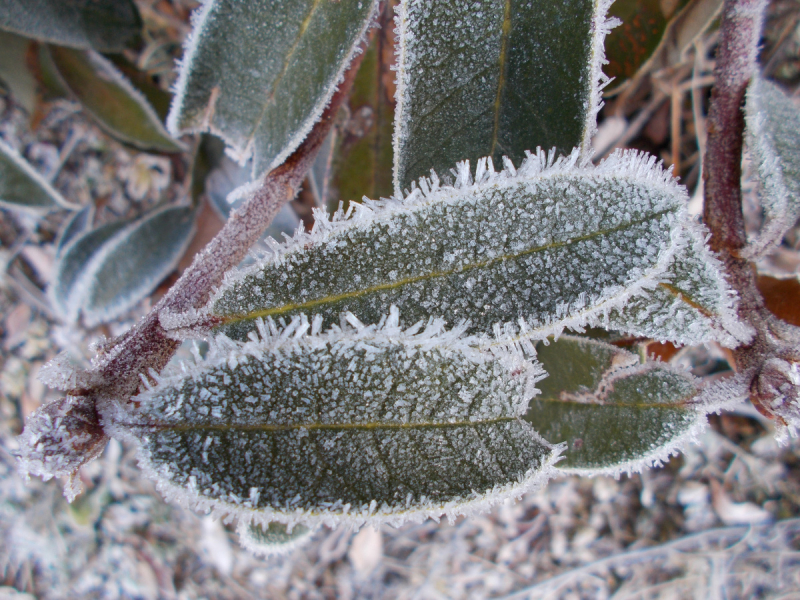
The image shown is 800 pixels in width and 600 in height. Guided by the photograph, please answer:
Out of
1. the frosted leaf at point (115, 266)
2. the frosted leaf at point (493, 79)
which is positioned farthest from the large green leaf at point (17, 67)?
the frosted leaf at point (493, 79)

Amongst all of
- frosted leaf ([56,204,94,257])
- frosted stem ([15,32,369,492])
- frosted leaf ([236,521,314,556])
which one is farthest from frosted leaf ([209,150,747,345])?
frosted leaf ([56,204,94,257])

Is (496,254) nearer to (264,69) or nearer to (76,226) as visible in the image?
(264,69)

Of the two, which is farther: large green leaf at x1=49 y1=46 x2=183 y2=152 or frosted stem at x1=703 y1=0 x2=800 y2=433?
large green leaf at x1=49 y1=46 x2=183 y2=152

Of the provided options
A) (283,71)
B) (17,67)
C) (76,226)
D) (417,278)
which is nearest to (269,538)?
(417,278)

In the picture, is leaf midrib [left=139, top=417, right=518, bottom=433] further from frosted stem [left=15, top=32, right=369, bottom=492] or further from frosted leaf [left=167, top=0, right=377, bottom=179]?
frosted leaf [left=167, top=0, right=377, bottom=179]

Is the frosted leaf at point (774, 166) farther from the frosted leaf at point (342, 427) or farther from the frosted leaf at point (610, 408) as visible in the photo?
the frosted leaf at point (342, 427)

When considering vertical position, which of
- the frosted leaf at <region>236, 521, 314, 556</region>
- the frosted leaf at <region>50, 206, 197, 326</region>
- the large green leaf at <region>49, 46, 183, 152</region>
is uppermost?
the large green leaf at <region>49, 46, 183, 152</region>

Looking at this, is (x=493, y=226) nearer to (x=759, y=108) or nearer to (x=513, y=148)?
(x=513, y=148)

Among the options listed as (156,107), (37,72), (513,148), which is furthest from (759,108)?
(37,72)
